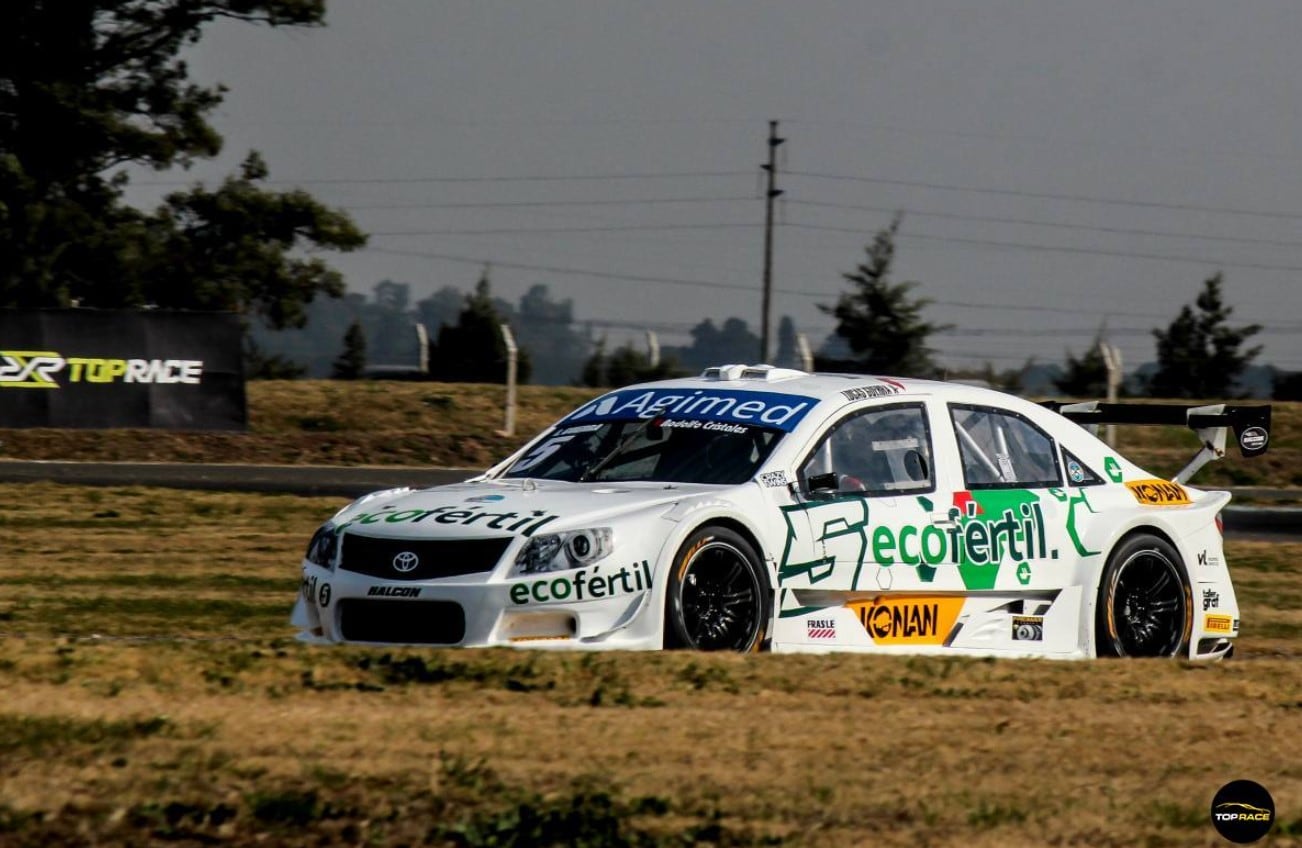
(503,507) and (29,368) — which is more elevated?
(29,368)

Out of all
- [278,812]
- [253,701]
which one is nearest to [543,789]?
[278,812]

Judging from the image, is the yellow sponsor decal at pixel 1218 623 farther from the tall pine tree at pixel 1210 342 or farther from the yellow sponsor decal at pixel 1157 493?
the tall pine tree at pixel 1210 342

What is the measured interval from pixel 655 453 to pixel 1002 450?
177cm

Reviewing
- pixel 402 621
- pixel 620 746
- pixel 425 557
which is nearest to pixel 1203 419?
pixel 425 557

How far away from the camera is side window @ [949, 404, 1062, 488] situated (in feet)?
30.4

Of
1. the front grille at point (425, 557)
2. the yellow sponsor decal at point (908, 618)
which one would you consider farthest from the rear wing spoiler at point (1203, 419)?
the front grille at point (425, 557)

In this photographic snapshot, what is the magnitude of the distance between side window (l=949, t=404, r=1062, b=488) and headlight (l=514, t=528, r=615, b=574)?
221cm

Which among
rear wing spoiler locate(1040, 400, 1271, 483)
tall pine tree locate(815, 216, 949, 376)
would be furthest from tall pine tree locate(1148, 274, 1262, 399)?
rear wing spoiler locate(1040, 400, 1271, 483)

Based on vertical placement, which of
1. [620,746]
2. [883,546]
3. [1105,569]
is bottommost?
[620,746]

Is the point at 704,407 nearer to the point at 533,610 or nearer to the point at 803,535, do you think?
the point at 803,535

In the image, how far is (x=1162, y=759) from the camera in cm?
607

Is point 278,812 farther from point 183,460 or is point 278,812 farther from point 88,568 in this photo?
point 183,460

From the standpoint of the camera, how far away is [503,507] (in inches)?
318

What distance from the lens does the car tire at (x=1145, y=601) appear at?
30.6 ft
